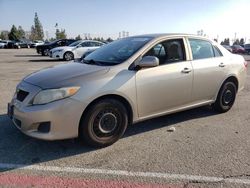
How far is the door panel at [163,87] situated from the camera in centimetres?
466

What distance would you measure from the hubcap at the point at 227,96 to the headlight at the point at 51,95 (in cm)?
345

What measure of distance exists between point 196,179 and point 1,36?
109360 mm

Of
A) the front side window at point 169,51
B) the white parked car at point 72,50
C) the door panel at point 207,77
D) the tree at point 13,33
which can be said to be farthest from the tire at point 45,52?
the tree at point 13,33

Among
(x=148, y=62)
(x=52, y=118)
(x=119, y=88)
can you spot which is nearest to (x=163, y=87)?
(x=148, y=62)

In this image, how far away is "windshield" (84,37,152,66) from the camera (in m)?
4.81

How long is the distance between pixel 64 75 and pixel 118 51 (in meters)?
1.17

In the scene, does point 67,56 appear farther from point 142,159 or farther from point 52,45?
point 142,159

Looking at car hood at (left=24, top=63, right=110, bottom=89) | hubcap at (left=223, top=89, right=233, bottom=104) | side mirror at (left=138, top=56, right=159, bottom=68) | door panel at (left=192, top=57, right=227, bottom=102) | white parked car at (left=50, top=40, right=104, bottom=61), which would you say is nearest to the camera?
car hood at (left=24, top=63, right=110, bottom=89)

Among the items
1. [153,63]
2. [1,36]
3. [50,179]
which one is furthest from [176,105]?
[1,36]

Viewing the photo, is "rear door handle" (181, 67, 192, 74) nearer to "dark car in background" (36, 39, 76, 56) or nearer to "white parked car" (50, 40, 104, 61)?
"white parked car" (50, 40, 104, 61)

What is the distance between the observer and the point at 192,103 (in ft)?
18.0

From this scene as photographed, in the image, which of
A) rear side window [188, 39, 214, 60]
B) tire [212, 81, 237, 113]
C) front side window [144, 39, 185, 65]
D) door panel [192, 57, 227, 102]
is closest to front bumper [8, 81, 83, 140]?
front side window [144, 39, 185, 65]

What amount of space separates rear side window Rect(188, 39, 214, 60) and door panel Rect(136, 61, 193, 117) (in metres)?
0.37

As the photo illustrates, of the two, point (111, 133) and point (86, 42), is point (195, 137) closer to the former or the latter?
point (111, 133)
